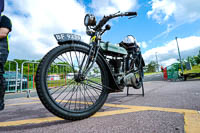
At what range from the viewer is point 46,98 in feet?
3.77

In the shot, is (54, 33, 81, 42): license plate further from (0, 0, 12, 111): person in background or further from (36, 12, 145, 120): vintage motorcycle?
(0, 0, 12, 111): person in background

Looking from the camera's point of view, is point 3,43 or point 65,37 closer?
point 65,37

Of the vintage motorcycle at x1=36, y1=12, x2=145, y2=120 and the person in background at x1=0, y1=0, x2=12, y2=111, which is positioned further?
the person in background at x1=0, y1=0, x2=12, y2=111

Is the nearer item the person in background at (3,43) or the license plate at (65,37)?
the license plate at (65,37)

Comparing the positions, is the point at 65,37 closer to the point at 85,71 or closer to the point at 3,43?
the point at 85,71

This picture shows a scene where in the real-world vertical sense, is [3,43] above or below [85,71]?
above

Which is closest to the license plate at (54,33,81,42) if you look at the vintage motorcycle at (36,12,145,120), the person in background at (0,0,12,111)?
the vintage motorcycle at (36,12,145,120)

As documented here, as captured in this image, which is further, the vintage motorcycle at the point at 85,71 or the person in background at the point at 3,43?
the person in background at the point at 3,43

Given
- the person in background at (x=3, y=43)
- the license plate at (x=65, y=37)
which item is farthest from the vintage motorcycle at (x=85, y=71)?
the person in background at (x=3, y=43)

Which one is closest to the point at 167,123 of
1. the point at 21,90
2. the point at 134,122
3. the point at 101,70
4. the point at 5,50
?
Answer: the point at 134,122

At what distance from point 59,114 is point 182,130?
44.3 inches

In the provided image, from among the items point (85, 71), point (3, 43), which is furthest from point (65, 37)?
point (3, 43)

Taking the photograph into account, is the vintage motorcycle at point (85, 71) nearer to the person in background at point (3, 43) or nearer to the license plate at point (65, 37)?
the license plate at point (65, 37)

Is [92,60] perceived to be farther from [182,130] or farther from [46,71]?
[182,130]
